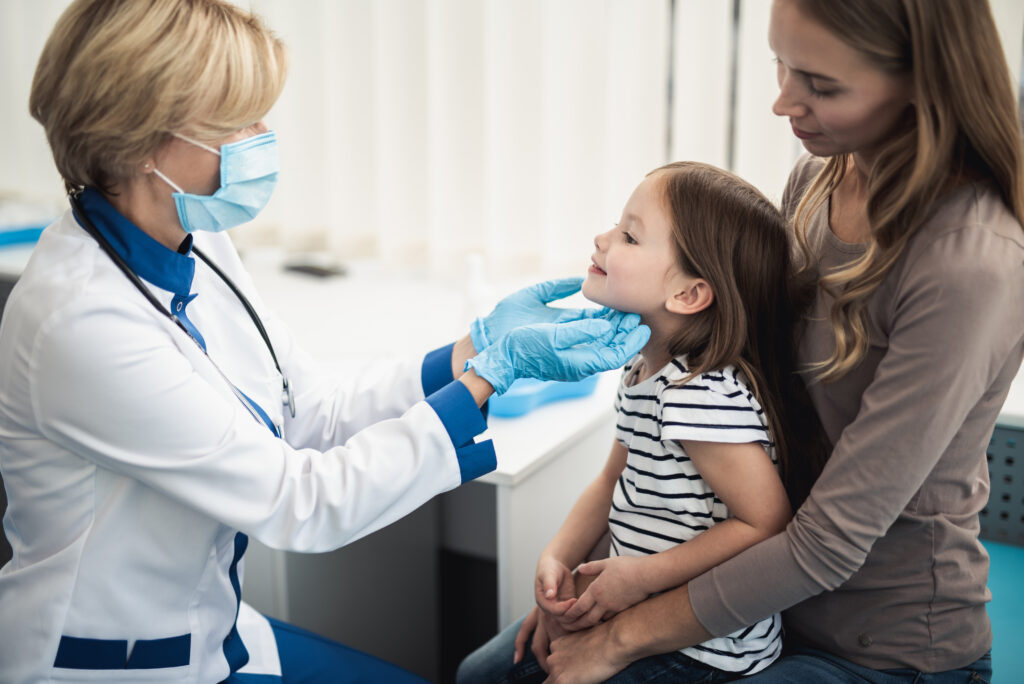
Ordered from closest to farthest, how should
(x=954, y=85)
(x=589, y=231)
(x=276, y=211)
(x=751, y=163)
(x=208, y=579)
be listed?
(x=954, y=85), (x=208, y=579), (x=751, y=163), (x=589, y=231), (x=276, y=211)

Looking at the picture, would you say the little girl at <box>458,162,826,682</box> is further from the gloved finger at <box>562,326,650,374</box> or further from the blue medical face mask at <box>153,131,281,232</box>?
the blue medical face mask at <box>153,131,281,232</box>

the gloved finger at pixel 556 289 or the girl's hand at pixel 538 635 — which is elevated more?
the gloved finger at pixel 556 289

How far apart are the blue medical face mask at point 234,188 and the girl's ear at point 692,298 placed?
0.58 meters

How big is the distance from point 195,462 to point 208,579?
0.75ft

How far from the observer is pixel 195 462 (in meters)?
1.07

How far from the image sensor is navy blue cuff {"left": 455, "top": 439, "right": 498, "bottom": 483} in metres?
1.19

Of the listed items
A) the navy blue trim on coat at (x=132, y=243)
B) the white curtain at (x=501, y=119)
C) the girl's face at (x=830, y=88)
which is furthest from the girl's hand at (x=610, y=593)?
the white curtain at (x=501, y=119)

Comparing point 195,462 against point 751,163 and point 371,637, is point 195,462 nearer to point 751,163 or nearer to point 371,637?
point 371,637

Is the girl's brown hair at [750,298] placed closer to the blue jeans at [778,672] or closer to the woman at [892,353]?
the woman at [892,353]

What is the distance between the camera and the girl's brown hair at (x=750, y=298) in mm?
1183

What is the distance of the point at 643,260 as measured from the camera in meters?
1.21

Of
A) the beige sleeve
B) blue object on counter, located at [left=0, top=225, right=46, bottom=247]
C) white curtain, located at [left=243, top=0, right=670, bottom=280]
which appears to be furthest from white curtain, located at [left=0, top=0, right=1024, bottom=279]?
Result: the beige sleeve

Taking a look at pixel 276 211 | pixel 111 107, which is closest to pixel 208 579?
pixel 111 107

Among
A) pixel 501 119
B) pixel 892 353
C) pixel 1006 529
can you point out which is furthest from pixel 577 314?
pixel 501 119
